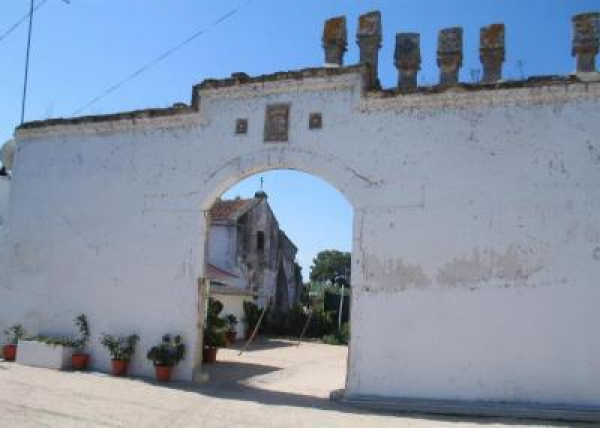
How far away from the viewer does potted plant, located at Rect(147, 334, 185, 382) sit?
11.0m

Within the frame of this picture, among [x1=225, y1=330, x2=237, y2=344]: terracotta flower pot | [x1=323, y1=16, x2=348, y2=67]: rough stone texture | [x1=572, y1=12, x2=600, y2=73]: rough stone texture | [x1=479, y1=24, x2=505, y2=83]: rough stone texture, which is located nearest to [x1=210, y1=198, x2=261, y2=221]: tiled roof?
[x1=225, y1=330, x2=237, y2=344]: terracotta flower pot

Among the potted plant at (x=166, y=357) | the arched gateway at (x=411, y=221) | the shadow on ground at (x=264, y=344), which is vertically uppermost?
the arched gateway at (x=411, y=221)

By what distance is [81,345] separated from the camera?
12.1m

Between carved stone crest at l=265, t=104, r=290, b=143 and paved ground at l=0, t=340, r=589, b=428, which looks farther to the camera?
carved stone crest at l=265, t=104, r=290, b=143

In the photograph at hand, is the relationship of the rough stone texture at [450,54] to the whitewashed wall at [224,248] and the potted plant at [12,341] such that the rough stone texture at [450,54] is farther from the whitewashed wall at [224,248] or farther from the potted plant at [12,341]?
the whitewashed wall at [224,248]

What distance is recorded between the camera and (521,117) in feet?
31.5

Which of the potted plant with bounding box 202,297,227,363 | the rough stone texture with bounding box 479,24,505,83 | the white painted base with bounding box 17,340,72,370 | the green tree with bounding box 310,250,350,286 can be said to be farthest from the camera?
the green tree with bounding box 310,250,350,286

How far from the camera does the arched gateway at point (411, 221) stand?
9.08m

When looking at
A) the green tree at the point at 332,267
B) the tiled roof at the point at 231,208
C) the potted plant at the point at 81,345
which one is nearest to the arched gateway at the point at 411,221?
the potted plant at the point at 81,345

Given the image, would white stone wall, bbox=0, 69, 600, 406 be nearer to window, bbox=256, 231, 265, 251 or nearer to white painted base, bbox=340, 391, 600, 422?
white painted base, bbox=340, 391, 600, 422

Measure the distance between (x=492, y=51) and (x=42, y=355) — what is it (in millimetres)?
10152

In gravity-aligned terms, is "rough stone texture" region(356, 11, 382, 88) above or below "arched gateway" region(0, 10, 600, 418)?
above

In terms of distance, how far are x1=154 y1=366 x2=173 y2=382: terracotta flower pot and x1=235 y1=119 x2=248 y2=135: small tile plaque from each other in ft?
14.7

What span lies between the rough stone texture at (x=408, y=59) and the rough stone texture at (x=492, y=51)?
106cm
